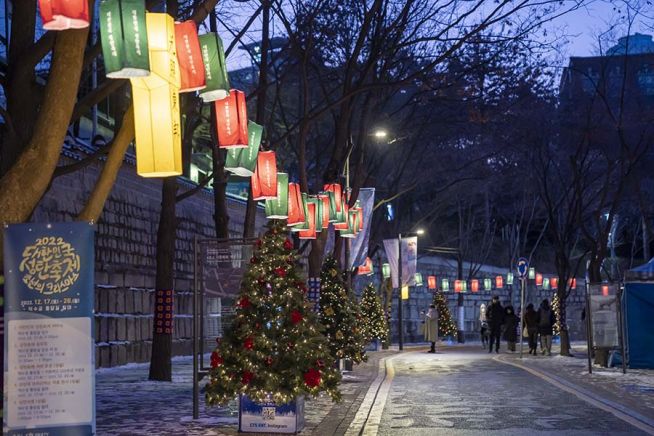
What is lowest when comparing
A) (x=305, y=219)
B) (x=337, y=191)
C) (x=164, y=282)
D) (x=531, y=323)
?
(x=531, y=323)

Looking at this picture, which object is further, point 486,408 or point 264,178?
point 264,178

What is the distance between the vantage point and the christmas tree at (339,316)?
23031 mm

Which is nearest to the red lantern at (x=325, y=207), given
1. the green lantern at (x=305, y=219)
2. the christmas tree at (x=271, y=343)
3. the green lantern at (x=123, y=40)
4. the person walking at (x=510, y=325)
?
the green lantern at (x=305, y=219)

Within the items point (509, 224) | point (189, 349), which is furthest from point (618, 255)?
point (189, 349)

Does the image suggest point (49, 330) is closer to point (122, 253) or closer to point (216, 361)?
point (216, 361)

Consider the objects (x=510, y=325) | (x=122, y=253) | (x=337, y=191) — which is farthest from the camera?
(x=510, y=325)

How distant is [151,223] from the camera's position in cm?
2861

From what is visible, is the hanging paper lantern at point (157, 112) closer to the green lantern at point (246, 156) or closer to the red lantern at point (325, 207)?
the green lantern at point (246, 156)

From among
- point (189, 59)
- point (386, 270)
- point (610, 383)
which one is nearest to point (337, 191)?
point (610, 383)

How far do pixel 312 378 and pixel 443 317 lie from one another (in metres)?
39.9

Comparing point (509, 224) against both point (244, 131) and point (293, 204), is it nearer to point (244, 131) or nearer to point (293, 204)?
point (293, 204)

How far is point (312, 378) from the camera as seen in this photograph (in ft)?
41.6

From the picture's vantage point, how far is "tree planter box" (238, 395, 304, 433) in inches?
496

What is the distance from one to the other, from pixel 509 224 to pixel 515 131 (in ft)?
83.7
